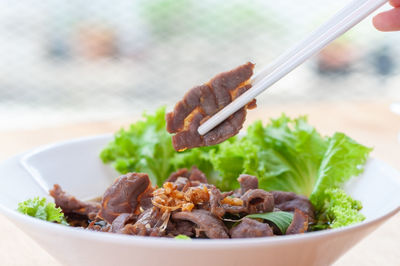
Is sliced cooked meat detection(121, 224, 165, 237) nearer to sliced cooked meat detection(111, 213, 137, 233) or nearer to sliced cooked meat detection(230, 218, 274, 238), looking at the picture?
sliced cooked meat detection(111, 213, 137, 233)

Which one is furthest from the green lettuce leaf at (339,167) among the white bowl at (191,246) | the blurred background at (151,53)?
the blurred background at (151,53)

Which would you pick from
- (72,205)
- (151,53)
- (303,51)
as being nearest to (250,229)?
(303,51)

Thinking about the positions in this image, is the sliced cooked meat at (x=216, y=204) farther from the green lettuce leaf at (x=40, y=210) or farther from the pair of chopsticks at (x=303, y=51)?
the green lettuce leaf at (x=40, y=210)

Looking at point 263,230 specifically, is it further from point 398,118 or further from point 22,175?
point 398,118

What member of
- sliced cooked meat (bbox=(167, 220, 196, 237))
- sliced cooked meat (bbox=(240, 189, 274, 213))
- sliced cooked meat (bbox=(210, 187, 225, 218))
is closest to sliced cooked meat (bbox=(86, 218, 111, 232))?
sliced cooked meat (bbox=(167, 220, 196, 237))

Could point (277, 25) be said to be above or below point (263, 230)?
above

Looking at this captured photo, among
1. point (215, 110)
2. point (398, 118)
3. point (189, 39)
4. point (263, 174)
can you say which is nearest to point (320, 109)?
point (398, 118)
